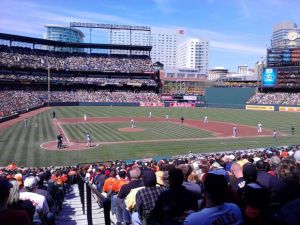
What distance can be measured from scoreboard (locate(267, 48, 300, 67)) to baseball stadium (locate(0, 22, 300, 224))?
Result: 40 centimetres

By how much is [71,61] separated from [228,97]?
4291cm

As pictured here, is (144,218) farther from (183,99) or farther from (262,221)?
(183,99)

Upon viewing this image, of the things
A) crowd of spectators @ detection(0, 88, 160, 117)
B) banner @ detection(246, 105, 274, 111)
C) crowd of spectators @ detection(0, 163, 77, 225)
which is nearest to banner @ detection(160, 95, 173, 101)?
crowd of spectators @ detection(0, 88, 160, 117)

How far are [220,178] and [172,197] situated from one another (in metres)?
1.00

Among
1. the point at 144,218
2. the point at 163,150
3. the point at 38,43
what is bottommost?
the point at 163,150

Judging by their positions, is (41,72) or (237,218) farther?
(41,72)

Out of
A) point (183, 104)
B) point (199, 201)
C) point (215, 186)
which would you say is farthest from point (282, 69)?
point (215, 186)

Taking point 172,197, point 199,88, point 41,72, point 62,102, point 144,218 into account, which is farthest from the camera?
point 199,88

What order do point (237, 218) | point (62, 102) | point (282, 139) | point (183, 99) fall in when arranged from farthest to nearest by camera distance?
point (183, 99), point (62, 102), point (282, 139), point (237, 218)

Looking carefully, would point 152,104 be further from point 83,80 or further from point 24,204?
point 24,204

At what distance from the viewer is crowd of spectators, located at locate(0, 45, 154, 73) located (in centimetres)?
8175

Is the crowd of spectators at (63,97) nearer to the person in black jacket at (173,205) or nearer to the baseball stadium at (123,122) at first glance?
the baseball stadium at (123,122)

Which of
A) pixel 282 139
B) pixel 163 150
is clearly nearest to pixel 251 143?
pixel 282 139

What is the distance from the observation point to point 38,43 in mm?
88812
